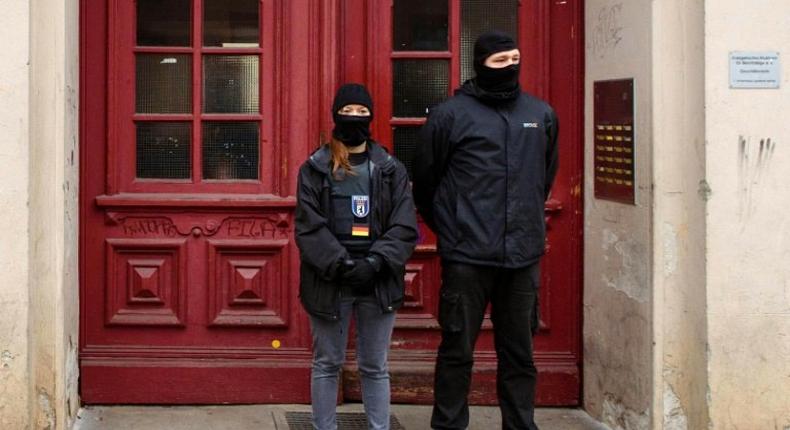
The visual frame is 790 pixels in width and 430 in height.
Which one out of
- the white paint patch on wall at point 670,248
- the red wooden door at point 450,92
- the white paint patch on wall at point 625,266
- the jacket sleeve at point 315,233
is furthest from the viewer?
the red wooden door at point 450,92

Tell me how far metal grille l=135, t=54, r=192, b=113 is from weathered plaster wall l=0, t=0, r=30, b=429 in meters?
1.02

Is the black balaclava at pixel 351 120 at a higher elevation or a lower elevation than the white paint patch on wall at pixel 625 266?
higher

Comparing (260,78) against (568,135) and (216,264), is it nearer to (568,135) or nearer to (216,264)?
(216,264)

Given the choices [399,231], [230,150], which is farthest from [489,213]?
[230,150]

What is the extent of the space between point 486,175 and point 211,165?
1.73 metres

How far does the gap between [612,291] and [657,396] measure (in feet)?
2.26

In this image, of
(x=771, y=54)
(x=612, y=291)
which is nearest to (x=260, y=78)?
(x=612, y=291)

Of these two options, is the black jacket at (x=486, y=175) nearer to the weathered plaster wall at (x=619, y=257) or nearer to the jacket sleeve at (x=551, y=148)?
the jacket sleeve at (x=551, y=148)

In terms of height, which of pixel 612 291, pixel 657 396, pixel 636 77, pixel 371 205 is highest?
pixel 636 77

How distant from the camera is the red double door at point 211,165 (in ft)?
24.3

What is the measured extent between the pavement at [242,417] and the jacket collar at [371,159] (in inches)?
63.6

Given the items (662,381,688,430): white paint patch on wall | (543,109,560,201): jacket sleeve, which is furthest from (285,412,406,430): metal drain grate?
(543,109,560,201): jacket sleeve

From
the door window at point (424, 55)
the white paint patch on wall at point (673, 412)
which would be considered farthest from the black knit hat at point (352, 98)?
the white paint patch on wall at point (673, 412)

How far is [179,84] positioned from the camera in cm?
745
